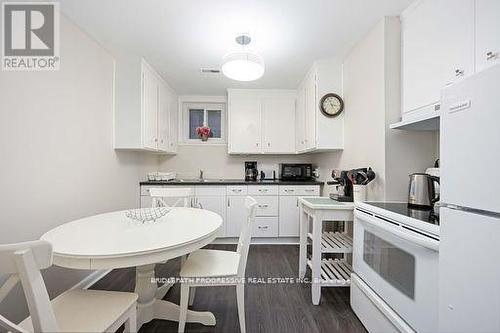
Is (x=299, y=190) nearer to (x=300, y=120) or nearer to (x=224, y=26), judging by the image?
(x=300, y=120)

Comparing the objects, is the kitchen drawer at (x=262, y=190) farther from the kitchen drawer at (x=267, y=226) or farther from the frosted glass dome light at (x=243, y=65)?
the frosted glass dome light at (x=243, y=65)

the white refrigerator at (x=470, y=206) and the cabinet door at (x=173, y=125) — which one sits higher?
the cabinet door at (x=173, y=125)

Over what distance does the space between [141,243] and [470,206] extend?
144cm

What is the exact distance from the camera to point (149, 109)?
2.71 metres

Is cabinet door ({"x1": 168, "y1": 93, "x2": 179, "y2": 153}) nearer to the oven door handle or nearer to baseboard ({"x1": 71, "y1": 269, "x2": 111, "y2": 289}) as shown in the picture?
baseboard ({"x1": 71, "y1": 269, "x2": 111, "y2": 289})

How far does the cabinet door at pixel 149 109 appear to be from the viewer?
2.57m

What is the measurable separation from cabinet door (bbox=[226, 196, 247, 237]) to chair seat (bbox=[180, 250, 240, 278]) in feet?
4.75

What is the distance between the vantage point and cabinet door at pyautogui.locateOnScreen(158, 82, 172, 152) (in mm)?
3001

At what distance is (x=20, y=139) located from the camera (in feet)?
4.88

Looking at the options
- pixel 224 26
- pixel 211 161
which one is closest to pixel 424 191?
pixel 224 26

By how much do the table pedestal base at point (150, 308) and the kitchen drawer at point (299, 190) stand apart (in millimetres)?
1907

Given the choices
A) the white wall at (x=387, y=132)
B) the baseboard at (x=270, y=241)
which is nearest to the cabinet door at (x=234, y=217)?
the baseboard at (x=270, y=241)

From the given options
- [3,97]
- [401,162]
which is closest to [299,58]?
[401,162]

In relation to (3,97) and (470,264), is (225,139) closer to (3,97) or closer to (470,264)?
(3,97)
